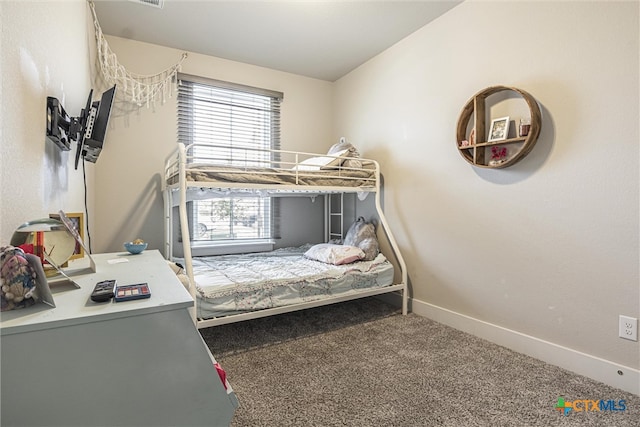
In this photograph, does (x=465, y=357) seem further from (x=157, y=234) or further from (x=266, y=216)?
(x=157, y=234)

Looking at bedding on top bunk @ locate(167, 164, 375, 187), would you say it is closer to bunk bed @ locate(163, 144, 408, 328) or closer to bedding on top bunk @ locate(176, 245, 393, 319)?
bunk bed @ locate(163, 144, 408, 328)

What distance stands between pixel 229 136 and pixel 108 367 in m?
2.83

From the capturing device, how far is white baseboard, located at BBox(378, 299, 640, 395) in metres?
1.57

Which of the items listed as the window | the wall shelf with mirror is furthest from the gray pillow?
the wall shelf with mirror

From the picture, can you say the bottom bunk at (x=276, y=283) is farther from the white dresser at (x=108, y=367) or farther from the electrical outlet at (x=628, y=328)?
the electrical outlet at (x=628, y=328)

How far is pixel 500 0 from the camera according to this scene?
2.03 metres

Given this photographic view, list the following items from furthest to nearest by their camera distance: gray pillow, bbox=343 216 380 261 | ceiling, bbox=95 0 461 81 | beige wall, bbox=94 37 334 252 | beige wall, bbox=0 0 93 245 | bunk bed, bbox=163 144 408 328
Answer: gray pillow, bbox=343 216 380 261 < beige wall, bbox=94 37 334 252 < ceiling, bbox=95 0 461 81 < bunk bed, bbox=163 144 408 328 < beige wall, bbox=0 0 93 245

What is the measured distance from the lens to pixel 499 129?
6.59ft

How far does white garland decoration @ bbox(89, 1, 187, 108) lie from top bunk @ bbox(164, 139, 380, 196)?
56 cm

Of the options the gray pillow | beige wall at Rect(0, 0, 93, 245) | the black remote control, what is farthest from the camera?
the gray pillow

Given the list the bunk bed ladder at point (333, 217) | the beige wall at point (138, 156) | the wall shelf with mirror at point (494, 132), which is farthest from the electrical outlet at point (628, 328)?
the beige wall at point (138, 156)

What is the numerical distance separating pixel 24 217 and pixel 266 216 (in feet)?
8.04

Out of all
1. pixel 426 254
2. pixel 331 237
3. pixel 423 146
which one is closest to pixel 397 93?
pixel 423 146

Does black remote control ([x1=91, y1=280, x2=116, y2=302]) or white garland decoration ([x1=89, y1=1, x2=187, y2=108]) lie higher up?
white garland decoration ([x1=89, y1=1, x2=187, y2=108])
